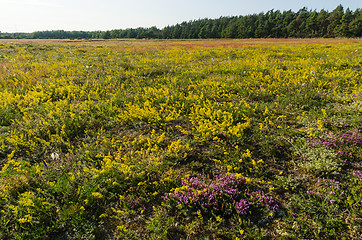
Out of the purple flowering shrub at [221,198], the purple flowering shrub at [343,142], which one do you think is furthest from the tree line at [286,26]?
the purple flowering shrub at [221,198]

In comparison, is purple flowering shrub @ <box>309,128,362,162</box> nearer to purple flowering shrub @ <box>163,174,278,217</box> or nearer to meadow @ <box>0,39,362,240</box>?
meadow @ <box>0,39,362,240</box>

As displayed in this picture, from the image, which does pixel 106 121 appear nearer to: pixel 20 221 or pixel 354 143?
pixel 20 221

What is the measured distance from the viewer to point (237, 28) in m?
104

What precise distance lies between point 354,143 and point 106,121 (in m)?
6.95

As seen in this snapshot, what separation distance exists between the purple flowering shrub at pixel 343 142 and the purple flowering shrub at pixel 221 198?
2.26 meters

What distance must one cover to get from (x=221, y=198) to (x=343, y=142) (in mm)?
3484

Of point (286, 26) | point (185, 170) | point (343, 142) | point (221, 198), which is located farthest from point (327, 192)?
point (286, 26)

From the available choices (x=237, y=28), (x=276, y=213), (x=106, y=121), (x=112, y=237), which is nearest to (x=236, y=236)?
(x=276, y=213)

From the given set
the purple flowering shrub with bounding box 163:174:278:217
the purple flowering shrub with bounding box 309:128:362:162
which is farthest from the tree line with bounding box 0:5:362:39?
the purple flowering shrub with bounding box 163:174:278:217

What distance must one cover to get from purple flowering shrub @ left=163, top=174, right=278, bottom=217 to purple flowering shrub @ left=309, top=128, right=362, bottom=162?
2.26 meters

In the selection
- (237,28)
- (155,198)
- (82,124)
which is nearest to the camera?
(155,198)

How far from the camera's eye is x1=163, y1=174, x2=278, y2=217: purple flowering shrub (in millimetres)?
3314

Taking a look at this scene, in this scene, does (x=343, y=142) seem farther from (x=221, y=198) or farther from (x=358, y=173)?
(x=221, y=198)

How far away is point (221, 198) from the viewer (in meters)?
3.46
